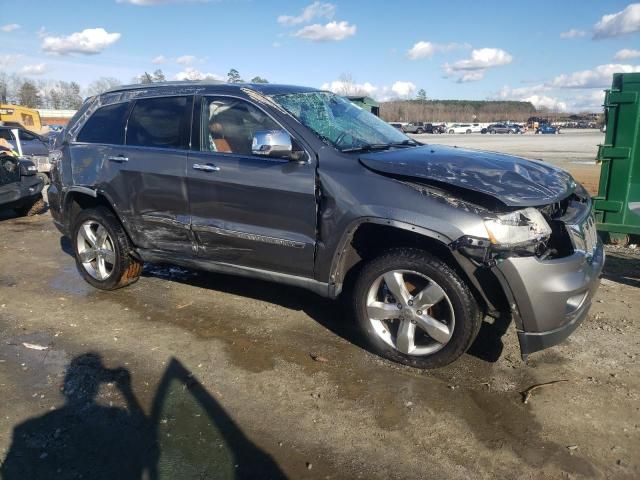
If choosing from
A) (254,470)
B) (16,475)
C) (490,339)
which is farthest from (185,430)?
(490,339)

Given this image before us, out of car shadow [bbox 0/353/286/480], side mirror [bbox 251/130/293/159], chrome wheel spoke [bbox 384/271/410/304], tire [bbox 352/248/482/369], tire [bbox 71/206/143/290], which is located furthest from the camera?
tire [bbox 71/206/143/290]

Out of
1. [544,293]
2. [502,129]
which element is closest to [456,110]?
[502,129]

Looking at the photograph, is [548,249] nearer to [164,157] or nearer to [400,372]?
[400,372]

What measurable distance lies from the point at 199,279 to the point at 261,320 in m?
1.41

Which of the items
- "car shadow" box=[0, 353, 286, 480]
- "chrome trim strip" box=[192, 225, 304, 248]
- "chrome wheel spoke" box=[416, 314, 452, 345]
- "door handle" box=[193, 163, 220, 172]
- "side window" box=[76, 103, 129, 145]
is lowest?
"car shadow" box=[0, 353, 286, 480]

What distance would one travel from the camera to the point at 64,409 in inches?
127

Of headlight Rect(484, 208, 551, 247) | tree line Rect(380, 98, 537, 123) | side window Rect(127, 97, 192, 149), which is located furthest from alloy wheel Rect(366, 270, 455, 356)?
tree line Rect(380, 98, 537, 123)

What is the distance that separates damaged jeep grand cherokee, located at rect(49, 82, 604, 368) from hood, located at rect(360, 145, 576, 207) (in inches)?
0.5

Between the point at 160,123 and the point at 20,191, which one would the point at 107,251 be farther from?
the point at 20,191

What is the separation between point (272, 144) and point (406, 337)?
162 centimetres

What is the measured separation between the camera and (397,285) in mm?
3551

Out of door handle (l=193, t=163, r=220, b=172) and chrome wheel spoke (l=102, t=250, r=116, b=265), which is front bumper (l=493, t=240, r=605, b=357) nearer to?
door handle (l=193, t=163, r=220, b=172)

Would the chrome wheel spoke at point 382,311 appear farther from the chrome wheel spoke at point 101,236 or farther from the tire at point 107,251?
the chrome wheel spoke at point 101,236

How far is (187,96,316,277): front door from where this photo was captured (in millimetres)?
3863
